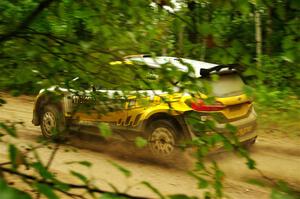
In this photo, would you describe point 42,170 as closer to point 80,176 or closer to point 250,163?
point 80,176

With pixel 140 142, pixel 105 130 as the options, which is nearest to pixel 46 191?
pixel 105 130

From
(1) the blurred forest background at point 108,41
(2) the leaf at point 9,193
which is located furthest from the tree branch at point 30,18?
(2) the leaf at point 9,193

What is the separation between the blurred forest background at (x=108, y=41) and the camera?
2389 millimetres

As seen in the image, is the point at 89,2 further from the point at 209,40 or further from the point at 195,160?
the point at 195,160

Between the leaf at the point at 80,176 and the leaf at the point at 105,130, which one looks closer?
the leaf at the point at 80,176

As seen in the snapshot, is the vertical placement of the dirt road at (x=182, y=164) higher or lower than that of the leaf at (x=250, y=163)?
lower

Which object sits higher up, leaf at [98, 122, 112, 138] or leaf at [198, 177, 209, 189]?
leaf at [98, 122, 112, 138]

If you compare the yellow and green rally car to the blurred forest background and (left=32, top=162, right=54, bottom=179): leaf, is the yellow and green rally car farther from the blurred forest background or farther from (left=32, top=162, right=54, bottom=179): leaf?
(left=32, top=162, right=54, bottom=179): leaf

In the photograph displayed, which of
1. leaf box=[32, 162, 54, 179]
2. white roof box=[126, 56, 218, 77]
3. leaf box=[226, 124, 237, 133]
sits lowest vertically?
leaf box=[32, 162, 54, 179]

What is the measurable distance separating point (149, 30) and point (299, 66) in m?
1.29

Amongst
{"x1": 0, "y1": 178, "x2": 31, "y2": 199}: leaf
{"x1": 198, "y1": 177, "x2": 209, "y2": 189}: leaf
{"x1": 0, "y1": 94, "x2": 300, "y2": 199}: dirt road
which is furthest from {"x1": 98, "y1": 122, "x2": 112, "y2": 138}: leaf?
{"x1": 0, "y1": 94, "x2": 300, "y2": 199}: dirt road

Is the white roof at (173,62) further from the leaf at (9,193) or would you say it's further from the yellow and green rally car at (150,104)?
the leaf at (9,193)

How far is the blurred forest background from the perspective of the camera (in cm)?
239

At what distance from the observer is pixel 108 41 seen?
10.0 feet
